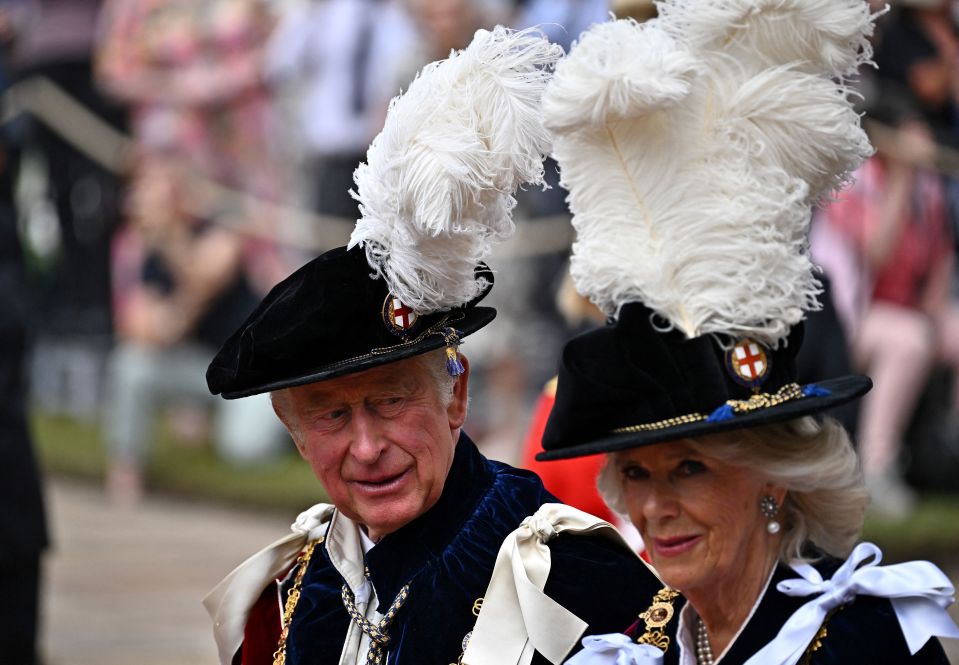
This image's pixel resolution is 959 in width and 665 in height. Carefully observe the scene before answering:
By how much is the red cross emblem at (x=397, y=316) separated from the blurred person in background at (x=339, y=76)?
22.5 ft

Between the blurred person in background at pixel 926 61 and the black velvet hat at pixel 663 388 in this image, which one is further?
the blurred person in background at pixel 926 61

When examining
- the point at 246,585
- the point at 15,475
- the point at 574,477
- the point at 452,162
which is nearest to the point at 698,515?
the point at 452,162

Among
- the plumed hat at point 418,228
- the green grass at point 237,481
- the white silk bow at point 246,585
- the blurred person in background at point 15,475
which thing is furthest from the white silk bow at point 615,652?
the green grass at point 237,481

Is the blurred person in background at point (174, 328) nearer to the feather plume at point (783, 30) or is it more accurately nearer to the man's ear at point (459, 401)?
the man's ear at point (459, 401)

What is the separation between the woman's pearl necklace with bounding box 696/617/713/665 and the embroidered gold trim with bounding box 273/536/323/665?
91 centimetres

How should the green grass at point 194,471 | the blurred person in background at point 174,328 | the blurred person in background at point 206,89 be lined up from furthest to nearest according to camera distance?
1. the blurred person in background at point 206,89
2. the blurred person in background at point 174,328
3. the green grass at point 194,471

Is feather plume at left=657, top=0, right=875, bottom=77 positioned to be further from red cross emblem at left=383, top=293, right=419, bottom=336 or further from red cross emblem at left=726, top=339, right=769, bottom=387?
red cross emblem at left=383, top=293, right=419, bottom=336

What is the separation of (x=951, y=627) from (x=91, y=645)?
5422 mm

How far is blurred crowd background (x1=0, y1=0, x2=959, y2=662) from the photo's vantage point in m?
7.91

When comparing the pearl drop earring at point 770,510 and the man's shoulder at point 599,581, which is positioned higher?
the pearl drop earring at point 770,510

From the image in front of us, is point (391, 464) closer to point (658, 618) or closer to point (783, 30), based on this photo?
point (658, 618)

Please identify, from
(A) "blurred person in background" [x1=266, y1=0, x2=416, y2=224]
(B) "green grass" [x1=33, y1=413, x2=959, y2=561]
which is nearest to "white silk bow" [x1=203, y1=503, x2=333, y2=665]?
(B) "green grass" [x1=33, y1=413, x2=959, y2=561]

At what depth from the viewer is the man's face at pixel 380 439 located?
10.3 ft

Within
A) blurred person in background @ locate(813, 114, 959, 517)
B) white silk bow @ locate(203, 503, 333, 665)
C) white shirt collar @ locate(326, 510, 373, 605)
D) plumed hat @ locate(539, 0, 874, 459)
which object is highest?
plumed hat @ locate(539, 0, 874, 459)
